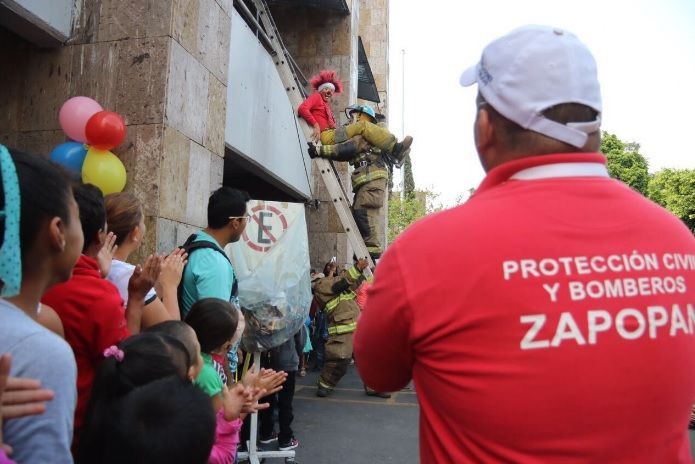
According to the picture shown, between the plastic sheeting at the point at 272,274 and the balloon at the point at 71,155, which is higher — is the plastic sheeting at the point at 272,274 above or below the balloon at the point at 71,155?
below

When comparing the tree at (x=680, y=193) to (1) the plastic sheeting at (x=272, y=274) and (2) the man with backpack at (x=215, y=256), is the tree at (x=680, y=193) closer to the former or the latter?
(1) the plastic sheeting at (x=272, y=274)

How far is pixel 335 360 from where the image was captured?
7219 mm

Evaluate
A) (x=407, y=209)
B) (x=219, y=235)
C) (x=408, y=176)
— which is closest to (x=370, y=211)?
(x=219, y=235)

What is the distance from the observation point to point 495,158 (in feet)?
3.97

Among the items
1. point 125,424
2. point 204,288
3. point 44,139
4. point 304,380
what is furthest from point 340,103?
point 125,424

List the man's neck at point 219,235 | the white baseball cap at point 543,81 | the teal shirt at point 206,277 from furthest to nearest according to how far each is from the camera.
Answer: the man's neck at point 219,235
the teal shirt at point 206,277
the white baseball cap at point 543,81

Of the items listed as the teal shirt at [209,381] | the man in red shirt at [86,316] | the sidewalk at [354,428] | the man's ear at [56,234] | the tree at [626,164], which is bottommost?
the sidewalk at [354,428]

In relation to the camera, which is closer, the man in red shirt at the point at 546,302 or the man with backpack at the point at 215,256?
the man in red shirt at the point at 546,302

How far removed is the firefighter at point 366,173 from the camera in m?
6.75

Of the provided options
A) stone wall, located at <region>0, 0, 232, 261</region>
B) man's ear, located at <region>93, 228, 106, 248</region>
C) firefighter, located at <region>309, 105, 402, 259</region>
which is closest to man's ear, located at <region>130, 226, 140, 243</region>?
man's ear, located at <region>93, 228, 106, 248</region>

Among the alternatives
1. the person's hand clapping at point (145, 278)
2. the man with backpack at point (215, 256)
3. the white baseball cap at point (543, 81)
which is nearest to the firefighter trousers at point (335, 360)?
the man with backpack at point (215, 256)

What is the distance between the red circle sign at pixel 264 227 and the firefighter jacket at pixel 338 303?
2.38m

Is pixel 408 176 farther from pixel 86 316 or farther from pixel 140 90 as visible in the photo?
pixel 86 316

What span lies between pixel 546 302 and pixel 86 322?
1.59m
